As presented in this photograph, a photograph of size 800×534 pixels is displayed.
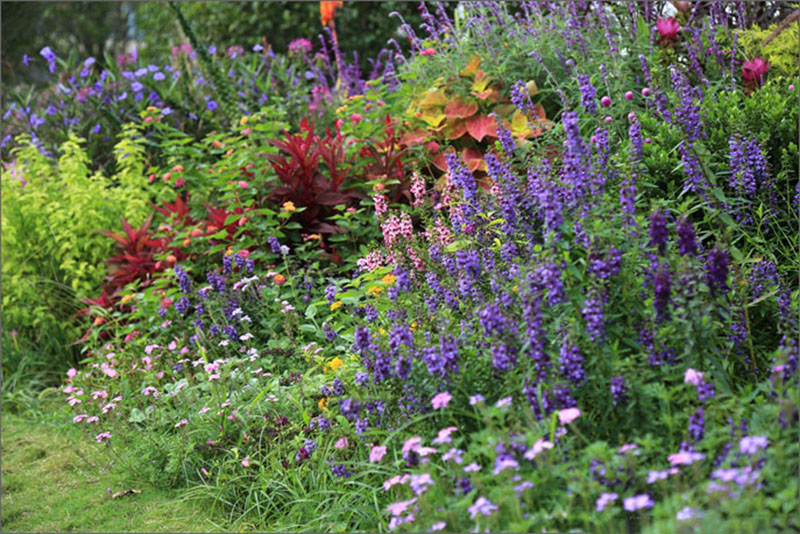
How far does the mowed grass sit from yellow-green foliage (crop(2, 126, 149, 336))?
133cm

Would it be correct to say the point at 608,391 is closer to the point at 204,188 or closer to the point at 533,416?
the point at 533,416

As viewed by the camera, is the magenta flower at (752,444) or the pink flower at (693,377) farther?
the pink flower at (693,377)

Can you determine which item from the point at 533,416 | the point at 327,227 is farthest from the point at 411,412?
the point at 327,227

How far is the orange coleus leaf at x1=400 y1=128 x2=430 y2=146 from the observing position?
4.69 meters

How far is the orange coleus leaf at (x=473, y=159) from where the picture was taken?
4.43 m

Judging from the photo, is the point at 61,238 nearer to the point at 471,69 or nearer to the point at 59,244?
the point at 59,244

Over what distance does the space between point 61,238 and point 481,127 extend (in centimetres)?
290

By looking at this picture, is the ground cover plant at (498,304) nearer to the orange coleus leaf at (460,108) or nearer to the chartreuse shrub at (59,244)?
the orange coleus leaf at (460,108)

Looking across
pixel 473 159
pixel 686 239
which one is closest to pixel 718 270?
pixel 686 239

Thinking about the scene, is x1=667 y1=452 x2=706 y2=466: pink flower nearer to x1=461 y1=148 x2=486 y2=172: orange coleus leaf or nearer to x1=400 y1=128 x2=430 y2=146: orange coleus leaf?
x1=461 y1=148 x2=486 y2=172: orange coleus leaf

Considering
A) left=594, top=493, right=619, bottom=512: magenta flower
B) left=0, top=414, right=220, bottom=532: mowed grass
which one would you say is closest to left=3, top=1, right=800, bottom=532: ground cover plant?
left=594, top=493, right=619, bottom=512: magenta flower

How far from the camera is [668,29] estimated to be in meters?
4.32

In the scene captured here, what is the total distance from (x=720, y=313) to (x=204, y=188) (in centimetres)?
371

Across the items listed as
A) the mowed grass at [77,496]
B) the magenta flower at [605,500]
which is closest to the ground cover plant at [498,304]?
the magenta flower at [605,500]
